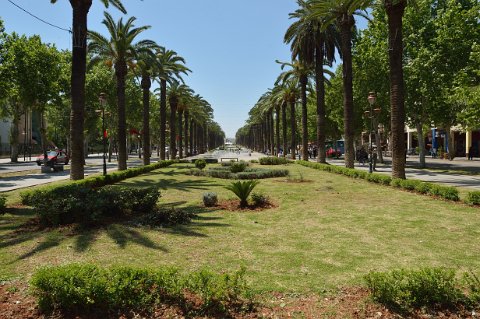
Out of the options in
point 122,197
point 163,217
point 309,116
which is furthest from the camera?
point 309,116

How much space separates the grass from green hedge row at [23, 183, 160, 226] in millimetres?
565

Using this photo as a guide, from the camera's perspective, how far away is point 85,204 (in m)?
9.42

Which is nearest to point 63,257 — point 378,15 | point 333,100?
point 378,15

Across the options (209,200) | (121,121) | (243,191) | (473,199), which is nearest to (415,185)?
(473,199)

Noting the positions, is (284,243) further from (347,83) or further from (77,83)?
(347,83)

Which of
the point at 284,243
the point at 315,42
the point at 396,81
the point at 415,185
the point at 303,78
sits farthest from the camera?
the point at 303,78

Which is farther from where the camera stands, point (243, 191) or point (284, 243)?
point (243, 191)

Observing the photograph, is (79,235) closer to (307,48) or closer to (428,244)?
(428,244)

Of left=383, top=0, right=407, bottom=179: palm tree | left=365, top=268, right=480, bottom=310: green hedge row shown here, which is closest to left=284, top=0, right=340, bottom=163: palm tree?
left=383, top=0, right=407, bottom=179: palm tree

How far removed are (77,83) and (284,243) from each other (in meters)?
13.7

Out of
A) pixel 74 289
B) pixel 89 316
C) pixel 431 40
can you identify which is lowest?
pixel 89 316

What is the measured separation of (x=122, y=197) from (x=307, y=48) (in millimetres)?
24546

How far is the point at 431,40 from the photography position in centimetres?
2722

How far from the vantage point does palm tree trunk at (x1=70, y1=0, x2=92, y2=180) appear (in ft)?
56.2
